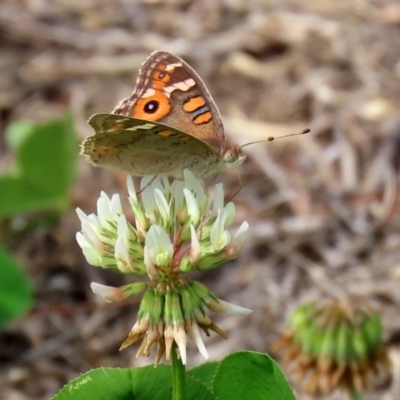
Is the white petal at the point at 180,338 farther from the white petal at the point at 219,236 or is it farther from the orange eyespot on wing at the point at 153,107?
the orange eyespot on wing at the point at 153,107

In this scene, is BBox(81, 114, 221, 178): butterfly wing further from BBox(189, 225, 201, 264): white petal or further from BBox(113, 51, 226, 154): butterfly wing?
BBox(189, 225, 201, 264): white petal

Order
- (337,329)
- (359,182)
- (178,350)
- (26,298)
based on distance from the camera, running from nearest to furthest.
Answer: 1. (178,350)
2. (337,329)
3. (26,298)
4. (359,182)

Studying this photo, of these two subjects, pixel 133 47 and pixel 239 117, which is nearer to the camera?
pixel 239 117

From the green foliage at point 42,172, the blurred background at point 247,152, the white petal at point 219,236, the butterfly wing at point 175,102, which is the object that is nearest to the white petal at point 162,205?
the white petal at point 219,236

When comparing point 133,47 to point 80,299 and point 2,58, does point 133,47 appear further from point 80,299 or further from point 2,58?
point 80,299

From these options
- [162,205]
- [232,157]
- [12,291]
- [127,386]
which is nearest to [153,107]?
[232,157]

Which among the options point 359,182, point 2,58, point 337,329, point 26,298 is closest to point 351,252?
point 359,182

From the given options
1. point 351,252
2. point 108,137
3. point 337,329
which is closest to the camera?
point 108,137
